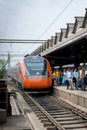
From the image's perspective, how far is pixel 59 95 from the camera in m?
26.4

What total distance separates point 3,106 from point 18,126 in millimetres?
2694

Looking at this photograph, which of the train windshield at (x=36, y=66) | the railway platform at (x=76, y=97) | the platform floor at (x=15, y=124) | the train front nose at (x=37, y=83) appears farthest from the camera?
the train windshield at (x=36, y=66)

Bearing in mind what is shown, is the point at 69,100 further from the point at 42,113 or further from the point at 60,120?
the point at 60,120

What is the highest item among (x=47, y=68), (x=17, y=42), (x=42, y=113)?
(x=17, y=42)

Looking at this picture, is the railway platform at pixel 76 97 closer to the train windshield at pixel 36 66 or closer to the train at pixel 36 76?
the train at pixel 36 76

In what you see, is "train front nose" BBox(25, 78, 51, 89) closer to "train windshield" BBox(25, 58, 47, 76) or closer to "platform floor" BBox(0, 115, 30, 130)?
"train windshield" BBox(25, 58, 47, 76)

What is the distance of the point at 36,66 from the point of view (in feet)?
91.8

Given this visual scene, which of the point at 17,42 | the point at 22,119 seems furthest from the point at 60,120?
the point at 17,42

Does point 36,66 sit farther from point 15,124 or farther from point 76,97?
point 15,124

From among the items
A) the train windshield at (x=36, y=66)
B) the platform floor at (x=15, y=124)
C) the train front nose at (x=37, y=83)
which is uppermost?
the train windshield at (x=36, y=66)

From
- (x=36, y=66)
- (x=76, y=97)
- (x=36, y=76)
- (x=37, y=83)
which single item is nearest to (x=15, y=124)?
(x=76, y=97)

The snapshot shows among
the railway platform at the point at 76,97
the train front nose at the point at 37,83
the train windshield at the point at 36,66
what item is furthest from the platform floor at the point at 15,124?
the train windshield at the point at 36,66

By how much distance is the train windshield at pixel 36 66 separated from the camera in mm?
27375

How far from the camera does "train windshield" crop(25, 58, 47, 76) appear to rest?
2738 centimetres
